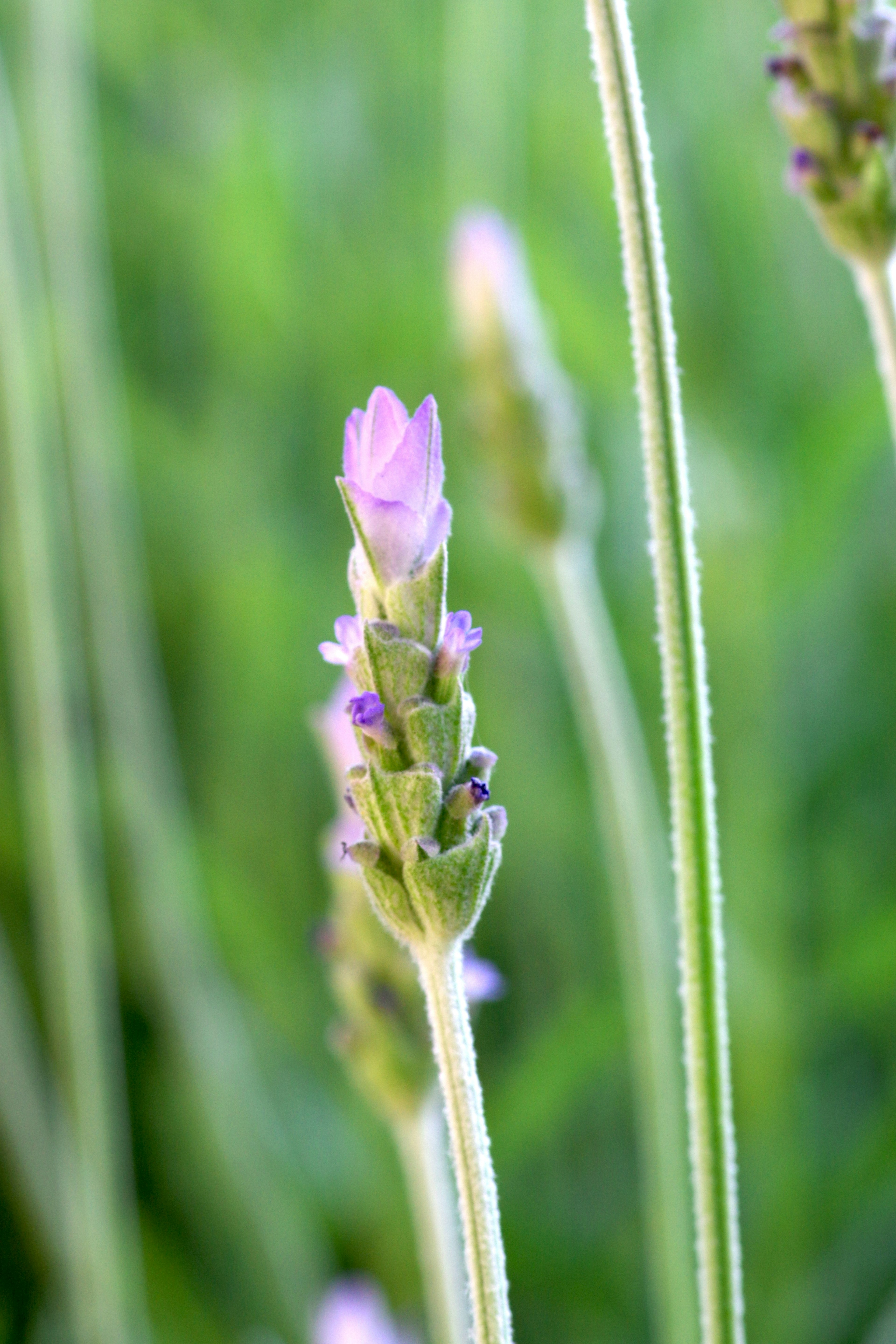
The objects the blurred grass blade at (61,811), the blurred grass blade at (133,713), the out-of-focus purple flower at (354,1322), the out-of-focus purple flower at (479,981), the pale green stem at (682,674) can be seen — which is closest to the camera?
the pale green stem at (682,674)

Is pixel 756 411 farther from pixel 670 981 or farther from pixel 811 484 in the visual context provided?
pixel 670 981

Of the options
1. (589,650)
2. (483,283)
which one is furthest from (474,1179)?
(483,283)

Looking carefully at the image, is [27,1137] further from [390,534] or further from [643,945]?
[390,534]

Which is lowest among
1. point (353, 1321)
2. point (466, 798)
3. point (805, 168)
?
point (353, 1321)

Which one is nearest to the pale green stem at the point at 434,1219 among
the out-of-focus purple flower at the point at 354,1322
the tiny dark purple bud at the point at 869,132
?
the out-of-focus purple flower at the point at 354,1322

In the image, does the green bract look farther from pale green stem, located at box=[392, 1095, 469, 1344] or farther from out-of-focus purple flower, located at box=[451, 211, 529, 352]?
out-of-focus purple flower, located at box=[451, 211, 529, 352]

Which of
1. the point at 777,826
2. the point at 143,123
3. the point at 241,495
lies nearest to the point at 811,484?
the point at 777,826

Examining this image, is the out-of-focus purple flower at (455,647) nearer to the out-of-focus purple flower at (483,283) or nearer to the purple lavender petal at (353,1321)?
the purple lavender petal at (353,1321)
